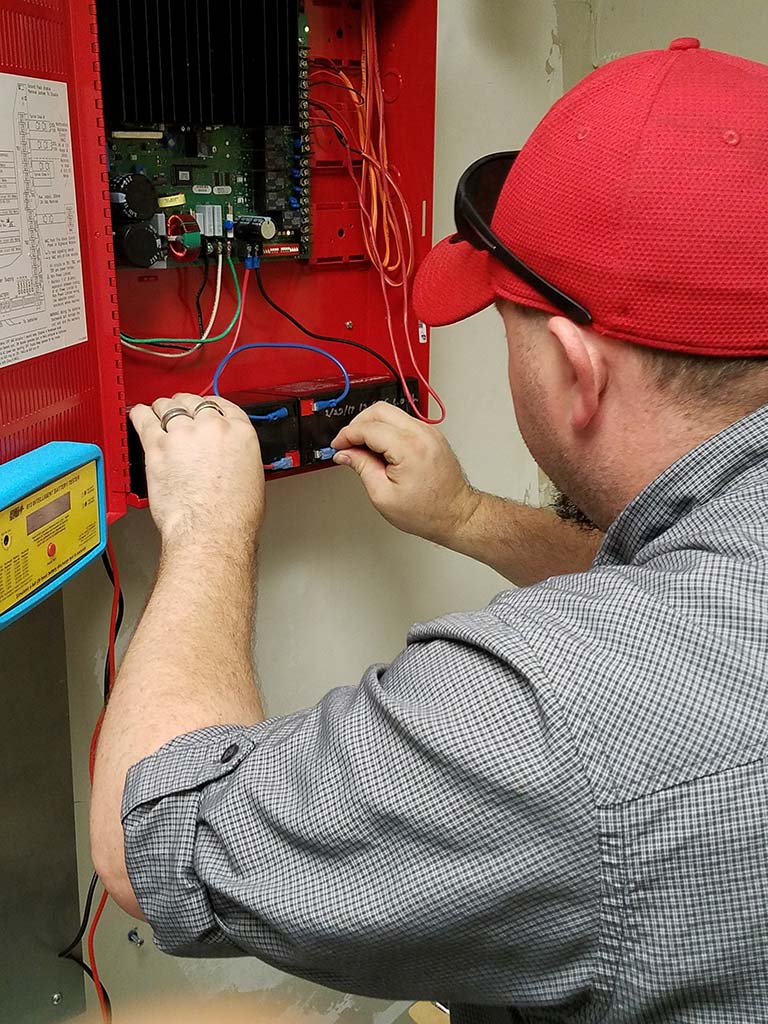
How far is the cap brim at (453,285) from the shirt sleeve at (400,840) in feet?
1.31

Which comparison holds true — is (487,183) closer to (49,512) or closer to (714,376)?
(714,376)

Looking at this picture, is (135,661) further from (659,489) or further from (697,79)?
(697,79)

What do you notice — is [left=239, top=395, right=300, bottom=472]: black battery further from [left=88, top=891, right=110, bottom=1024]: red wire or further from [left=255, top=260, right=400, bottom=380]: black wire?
[left=88, top=891, right=110, bottom=1024]: red wire

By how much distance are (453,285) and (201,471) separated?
0.35m

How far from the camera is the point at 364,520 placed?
172 centimetres

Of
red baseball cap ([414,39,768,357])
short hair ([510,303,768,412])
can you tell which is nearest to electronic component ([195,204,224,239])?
red baseball cap ([414,39,768,357])

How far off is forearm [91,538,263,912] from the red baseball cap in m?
0.44

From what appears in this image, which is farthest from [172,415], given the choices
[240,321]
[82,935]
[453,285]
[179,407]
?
[82,935]

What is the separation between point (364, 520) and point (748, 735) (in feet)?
3.84

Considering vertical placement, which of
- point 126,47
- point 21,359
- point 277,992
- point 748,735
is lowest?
point 277,992

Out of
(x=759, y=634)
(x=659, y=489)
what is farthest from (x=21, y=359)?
(x=759, y=634)

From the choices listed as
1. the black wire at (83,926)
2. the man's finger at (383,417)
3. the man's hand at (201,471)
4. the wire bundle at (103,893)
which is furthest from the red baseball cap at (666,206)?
the black wire at (83,926)

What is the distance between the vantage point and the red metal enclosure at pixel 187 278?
3.21 feet

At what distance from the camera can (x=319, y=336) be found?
1455mm
